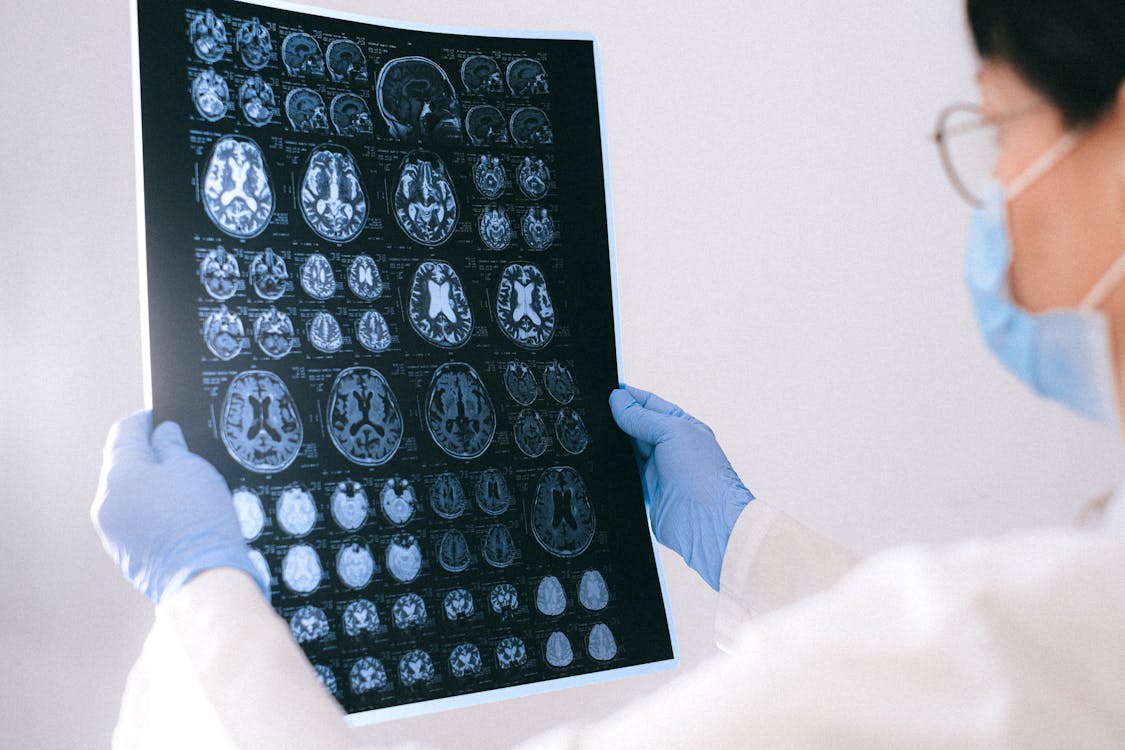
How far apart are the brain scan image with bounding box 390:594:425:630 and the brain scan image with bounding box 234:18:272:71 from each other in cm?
67

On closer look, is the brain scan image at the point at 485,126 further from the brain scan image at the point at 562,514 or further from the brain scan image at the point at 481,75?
the brain scan image at the point at 562,514

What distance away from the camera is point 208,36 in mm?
1059

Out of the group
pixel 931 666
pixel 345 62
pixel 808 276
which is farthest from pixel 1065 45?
pixel 808 276

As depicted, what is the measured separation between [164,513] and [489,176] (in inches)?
23.5

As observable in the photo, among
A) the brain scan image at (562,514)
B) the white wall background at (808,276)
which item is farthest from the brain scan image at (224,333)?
the white wall background at (808,276)

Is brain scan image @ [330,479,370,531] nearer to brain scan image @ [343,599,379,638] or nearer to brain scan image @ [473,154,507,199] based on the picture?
brain scan image @ [343,599,379,638]

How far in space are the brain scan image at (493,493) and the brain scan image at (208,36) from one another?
0.60 metres

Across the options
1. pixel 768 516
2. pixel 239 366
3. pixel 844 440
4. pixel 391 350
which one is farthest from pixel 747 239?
pixel 239 366

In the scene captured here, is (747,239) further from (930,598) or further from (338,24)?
(930,598)

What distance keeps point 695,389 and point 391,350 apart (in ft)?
2.43

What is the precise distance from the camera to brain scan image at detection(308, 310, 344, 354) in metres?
1.09

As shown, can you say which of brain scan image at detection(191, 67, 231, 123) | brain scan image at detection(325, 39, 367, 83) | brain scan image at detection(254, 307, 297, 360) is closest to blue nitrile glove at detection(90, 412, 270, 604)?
brain scan image at detection(254, 307, 297, 360)

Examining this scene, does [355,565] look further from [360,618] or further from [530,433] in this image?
[530,433]

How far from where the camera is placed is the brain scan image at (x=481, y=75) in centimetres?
123
